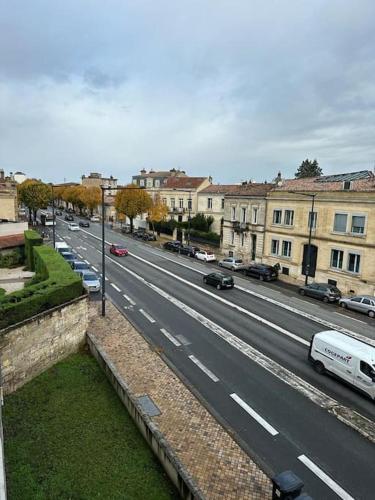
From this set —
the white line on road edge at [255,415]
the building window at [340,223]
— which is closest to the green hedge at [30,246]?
the white line on road edge at [255,415]

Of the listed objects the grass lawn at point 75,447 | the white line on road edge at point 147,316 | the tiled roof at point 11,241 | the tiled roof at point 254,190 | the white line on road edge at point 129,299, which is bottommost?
the grass lawn at point 75,447

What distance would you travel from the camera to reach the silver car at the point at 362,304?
25.0m

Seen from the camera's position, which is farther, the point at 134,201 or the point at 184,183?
the point at 184,183

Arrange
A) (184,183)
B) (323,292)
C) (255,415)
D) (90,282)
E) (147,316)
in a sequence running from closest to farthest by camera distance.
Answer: (255,415)
(147,316)
(90,282)
(323,292)
(184,183)

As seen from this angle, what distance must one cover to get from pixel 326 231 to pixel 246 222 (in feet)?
38.4

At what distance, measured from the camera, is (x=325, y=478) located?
31.9 ft

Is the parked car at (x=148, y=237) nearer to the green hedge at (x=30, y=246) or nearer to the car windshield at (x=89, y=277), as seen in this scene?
the green hedge at (x=30, y=246)

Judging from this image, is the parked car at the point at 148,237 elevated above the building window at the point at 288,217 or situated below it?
below

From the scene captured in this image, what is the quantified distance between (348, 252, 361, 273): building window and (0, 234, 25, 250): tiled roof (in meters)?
32.7

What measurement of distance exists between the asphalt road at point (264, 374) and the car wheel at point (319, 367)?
1.02 feet

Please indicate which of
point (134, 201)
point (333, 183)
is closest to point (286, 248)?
point (333, 183)

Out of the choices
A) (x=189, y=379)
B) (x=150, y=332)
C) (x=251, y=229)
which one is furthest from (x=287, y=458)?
(x=251, y=229)

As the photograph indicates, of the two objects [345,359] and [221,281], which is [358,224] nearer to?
[221,281]

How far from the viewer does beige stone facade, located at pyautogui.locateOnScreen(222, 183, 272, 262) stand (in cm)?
4116
